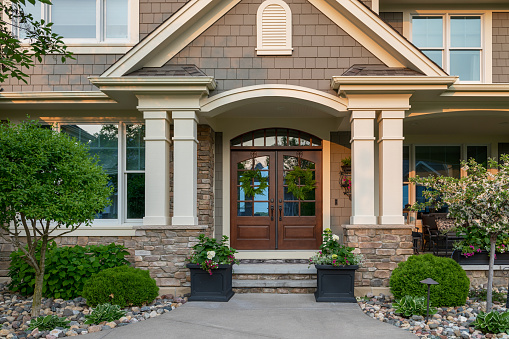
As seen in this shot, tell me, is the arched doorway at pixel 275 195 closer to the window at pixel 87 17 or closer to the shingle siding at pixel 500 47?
the window at pixel 87 17

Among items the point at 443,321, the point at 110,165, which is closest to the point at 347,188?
the point at 443,321

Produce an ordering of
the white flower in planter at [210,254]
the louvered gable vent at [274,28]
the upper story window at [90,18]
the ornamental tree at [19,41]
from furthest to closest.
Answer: the upper story window at [90,18] → the louvered gable vent at [274,28] → the white flower in planter at [210,254] → the ornamental tree at [19,41]

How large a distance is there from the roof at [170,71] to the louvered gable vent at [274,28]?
1.07 meters

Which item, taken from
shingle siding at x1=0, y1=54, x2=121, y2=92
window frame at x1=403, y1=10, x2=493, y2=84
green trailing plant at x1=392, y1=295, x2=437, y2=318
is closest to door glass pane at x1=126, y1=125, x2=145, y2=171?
shingle siding at x1=0, y1=54, x2=121, y2=92

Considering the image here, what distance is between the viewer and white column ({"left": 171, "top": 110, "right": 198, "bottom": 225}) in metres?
6.94

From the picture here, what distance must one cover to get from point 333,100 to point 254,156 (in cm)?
237

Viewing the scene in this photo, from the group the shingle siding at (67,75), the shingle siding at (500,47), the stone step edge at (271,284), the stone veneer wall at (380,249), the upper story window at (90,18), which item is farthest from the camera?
the shingle siding at (500,47)

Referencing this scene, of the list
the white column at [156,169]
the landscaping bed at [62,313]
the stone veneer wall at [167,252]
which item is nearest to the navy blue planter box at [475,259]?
the stone veneer wall at [167,252]

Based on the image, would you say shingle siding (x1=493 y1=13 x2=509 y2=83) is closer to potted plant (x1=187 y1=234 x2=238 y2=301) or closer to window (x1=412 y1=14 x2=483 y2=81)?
window (x1=412 y1=14 x2=483 y2=81)

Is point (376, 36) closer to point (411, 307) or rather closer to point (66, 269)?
point (411, 307)

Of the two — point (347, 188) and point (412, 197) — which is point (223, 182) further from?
point (412, 197)

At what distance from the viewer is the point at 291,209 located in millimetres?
8820

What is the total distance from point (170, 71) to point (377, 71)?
329cm

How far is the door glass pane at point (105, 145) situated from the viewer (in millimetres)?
8234
